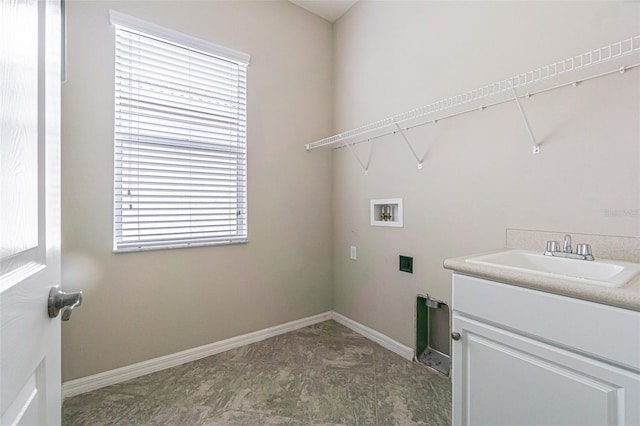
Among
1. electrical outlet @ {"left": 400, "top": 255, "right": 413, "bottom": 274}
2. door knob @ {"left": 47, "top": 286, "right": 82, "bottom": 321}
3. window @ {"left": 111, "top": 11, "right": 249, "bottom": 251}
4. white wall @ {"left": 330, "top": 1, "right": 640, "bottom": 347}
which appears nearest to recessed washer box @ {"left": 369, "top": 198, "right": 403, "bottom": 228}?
white wall @ {"left": 330, "top": 1, "right": 640, "bottom": 347}

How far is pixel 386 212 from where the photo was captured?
2314 millimetres

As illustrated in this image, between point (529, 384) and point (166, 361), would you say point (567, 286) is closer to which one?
point (529, 384)

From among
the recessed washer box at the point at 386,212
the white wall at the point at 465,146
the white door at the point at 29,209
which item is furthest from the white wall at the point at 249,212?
the white door at the point at 29,209

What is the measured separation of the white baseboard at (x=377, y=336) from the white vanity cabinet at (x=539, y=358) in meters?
0.86

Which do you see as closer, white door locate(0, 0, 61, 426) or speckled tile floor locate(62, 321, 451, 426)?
white door locate(0, 0, 61, 426)

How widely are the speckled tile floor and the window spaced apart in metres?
0.86

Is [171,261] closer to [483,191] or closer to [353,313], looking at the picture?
[353,313]

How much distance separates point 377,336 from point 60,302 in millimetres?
2128

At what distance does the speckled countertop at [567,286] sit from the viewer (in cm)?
81

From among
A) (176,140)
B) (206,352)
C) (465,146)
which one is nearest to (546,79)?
(465,146)

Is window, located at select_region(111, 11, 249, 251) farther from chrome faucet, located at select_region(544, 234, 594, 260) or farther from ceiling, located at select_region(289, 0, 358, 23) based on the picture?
chrome faucet, located at select_region(544, 234, 594, 260)

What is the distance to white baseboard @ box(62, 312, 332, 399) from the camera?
5.68ft

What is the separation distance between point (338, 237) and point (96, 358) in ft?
6.33

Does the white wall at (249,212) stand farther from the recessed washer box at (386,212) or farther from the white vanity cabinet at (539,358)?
the white vanity cabinet at (539,358)
